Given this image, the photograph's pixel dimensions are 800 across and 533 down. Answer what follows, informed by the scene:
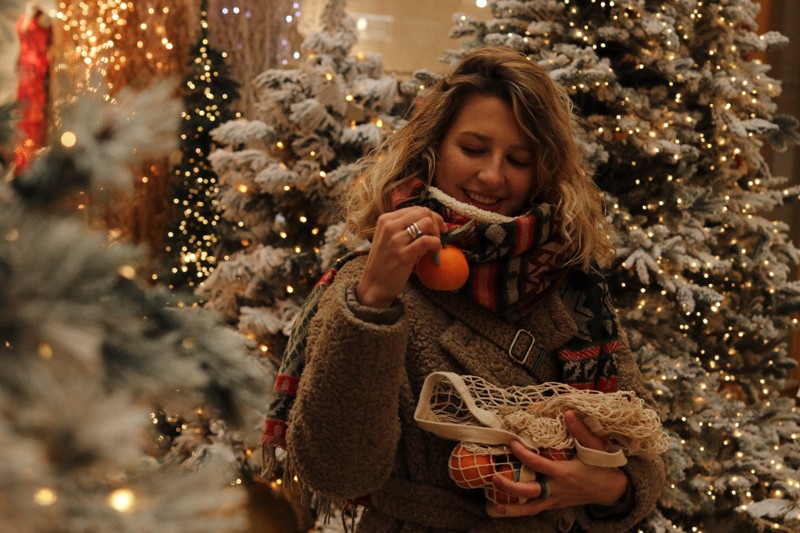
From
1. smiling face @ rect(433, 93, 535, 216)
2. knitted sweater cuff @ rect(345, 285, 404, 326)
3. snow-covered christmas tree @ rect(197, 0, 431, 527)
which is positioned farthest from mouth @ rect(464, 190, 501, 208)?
snow-covered christmas tree @ rect(197, 0, 431, 527)

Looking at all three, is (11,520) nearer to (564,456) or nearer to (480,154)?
(564,456)

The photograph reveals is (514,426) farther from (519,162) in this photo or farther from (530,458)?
(519,162)

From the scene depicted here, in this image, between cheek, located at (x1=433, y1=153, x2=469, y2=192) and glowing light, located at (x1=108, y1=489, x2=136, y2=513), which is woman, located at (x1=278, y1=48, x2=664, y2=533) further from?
glowing light, located at (x1=108, y1=489, x2=136, y2=513)

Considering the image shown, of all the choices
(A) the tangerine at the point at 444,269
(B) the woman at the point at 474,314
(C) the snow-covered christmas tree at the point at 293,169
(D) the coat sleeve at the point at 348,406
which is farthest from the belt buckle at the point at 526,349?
(C) the snow-covered christmas tree at the point at 293,169

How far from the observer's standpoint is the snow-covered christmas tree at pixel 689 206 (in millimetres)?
2441

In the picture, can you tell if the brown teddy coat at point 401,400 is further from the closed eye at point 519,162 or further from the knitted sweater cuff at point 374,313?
the closed eye at point 519,162

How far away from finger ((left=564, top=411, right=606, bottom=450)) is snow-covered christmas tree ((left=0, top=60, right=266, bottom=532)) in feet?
2.71

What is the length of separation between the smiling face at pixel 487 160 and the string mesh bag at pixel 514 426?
349 millimetres

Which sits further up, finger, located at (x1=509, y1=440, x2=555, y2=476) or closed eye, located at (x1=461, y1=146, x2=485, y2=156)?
closed eye, located at (x1=461, y1=146, x2=485, y2=156)

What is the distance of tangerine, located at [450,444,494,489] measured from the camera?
114 centimetres

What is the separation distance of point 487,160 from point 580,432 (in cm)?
50

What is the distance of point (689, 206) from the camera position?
8.45 feet

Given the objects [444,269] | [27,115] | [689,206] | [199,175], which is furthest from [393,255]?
[199,175]

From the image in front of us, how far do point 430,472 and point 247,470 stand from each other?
1.91m
